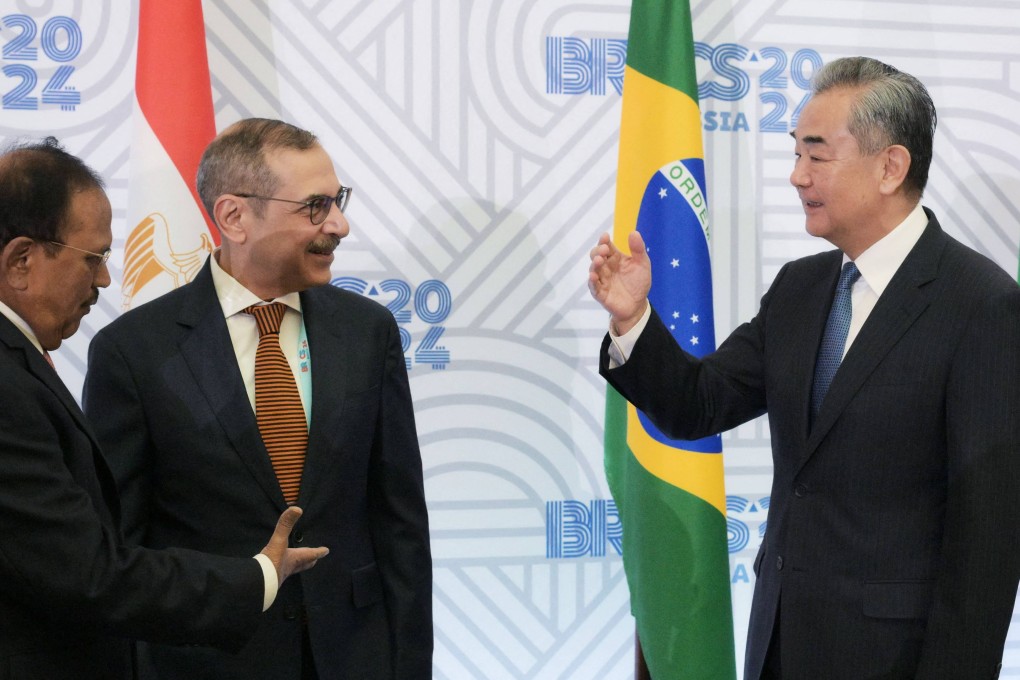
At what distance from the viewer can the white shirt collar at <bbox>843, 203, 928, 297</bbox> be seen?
6.97 ft

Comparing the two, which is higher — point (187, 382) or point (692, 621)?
point (187, 382)

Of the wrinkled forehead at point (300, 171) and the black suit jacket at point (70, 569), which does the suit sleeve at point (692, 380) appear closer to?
the wrinkled forehead at point (300, 171)

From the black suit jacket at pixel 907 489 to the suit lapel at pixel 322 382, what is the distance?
951mm

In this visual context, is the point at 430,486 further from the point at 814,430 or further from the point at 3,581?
the point at 3,581

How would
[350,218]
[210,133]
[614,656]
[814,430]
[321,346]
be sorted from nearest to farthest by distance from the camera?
[814,430], [321,346], [210,133], [350,218], [614,656]

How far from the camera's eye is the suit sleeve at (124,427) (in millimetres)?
2068

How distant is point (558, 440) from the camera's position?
364 centimetres

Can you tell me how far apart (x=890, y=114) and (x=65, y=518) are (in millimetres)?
1743

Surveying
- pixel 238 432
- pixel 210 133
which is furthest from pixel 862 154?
pixel 210 133

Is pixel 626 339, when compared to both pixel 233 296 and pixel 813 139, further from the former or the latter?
pixel 233 296

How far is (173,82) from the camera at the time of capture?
9.68 ft

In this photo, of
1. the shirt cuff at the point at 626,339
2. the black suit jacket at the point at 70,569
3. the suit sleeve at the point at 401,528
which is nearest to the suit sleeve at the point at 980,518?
the shirt cuff at the point at 626,339

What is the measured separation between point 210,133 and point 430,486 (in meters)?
1.40

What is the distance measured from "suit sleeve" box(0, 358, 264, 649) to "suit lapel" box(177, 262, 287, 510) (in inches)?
12.8
